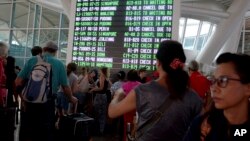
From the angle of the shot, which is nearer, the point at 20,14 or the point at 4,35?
the point at 4,35

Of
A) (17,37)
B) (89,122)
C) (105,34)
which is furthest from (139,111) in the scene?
(17,37)

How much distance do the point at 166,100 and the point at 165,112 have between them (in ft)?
0.26

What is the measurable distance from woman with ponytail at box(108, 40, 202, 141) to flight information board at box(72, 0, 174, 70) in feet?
14.6

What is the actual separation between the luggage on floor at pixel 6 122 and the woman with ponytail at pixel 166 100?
276 cm

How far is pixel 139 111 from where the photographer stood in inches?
84.2

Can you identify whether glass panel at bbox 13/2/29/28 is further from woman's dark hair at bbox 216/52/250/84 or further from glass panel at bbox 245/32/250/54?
woman's dark hair at bbox 216/52/250/84

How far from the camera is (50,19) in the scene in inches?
741

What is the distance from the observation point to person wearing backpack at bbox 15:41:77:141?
3861mm

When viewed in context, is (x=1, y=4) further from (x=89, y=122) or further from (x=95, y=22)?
(x=89, y=122)

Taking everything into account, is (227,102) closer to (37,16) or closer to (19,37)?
(37,16)

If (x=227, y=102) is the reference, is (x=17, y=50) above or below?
above

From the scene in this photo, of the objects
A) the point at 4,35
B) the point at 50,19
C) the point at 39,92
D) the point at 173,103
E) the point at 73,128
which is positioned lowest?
the point at 73,128

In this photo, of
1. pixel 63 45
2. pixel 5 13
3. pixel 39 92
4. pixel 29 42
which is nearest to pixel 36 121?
pixel 39 92

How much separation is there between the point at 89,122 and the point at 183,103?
260cm
